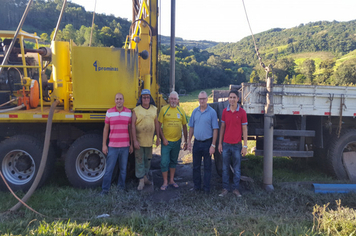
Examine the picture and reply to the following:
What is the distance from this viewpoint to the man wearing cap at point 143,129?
4.49 meters

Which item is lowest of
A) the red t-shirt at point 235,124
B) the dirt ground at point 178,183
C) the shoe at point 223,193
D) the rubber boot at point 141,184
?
the dirt ground at point 178,183

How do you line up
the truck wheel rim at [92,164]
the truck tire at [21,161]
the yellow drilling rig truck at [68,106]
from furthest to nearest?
the truck wheel rim at [92,164], the truck tire at [21,161], the yellow drilling rig truck at [68,106]

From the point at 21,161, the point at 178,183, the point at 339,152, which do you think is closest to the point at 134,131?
the point at 178,183

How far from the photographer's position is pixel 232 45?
114 m

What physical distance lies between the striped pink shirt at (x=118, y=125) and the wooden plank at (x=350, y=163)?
4.96m

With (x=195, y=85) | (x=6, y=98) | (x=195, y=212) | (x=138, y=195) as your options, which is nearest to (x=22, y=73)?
(x=6, y=98)

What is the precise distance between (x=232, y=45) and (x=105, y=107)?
118 metres

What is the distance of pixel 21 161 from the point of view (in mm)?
4824

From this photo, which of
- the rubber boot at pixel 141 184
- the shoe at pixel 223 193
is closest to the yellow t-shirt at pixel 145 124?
the rubber boot at pixel 141 184

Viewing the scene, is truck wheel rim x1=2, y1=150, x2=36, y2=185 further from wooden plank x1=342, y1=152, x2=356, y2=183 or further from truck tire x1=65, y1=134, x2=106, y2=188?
wooden plank x1=342, y1=152, x2=356, y2=183

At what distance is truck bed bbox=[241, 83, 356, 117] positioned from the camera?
16.7 ft

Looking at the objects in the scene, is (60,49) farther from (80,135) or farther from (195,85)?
(195,85)

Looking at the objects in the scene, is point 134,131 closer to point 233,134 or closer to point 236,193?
point 233,134

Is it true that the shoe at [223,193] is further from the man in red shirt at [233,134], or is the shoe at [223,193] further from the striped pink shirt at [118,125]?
the striped pink shirt at [118,125]
